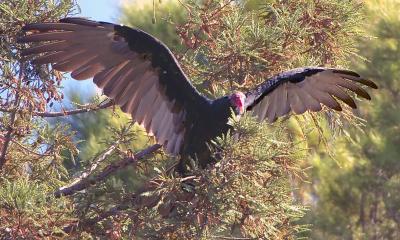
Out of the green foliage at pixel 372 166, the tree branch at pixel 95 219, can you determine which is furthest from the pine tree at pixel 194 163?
the green foliage at pixel 372 166

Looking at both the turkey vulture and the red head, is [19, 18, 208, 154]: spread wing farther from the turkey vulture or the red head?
the red head

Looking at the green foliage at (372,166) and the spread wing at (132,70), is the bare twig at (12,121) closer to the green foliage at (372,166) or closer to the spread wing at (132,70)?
the spread wing at (132,70)

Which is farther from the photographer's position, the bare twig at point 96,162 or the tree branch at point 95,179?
the bare twig at point 96,162

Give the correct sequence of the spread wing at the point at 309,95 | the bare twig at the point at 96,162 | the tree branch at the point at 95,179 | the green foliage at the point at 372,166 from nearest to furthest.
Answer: the tree branch at the point at 95,179 < the bare twig at the point at 96,162 < the spread wing at the point at 309,95 < the green foliage at the point at 372,166

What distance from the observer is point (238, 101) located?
3.81 m

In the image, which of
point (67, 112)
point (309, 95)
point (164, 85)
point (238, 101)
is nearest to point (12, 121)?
point (67, 112)

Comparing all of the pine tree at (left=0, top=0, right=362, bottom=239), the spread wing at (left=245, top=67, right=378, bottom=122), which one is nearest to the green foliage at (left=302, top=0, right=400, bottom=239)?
the spread wing at (left=245, top=67, right=378, bottom=122)

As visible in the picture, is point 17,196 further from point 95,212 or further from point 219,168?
point 219,168

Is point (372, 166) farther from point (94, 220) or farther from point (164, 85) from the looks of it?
point (94, 220)

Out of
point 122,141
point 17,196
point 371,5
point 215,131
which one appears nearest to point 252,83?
point 215,131

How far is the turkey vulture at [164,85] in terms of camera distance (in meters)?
3.94

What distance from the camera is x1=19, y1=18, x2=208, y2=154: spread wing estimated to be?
3.96m

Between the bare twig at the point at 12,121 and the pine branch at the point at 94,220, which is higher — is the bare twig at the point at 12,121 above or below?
above

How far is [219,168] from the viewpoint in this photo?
3.44 meters
